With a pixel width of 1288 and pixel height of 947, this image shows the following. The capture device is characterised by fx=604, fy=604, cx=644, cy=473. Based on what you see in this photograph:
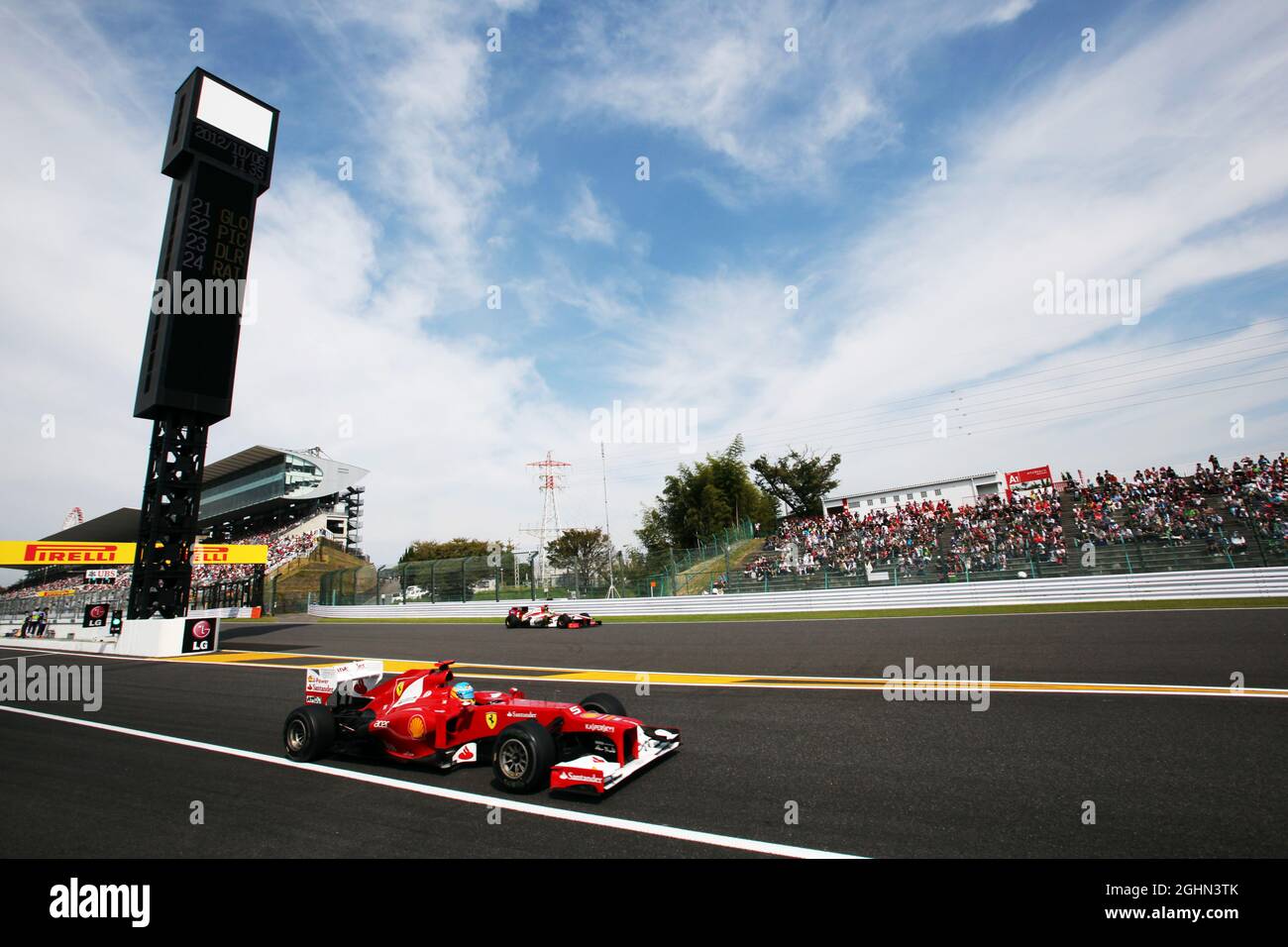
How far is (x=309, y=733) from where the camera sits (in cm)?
591

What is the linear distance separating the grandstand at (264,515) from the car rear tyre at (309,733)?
6106cm

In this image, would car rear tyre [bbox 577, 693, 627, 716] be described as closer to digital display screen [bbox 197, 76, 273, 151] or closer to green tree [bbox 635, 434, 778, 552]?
digital display screen [bbox 197, 76, 273, 151]

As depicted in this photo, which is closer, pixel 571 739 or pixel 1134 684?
pixel 571 739

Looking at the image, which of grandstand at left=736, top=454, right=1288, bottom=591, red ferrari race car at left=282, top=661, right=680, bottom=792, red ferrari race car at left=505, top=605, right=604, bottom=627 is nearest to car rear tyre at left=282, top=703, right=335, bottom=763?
red ferrari race car at left=282, top=661, right=680, bottom=792

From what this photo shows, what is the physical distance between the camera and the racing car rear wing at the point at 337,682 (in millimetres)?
6516

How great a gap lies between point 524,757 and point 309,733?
8.42 ft

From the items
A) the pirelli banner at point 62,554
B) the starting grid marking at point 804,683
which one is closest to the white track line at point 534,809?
the starting grid marking at point 804,683

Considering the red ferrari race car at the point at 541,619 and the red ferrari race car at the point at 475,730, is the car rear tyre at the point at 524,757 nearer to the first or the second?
the red ferrari race car at the point at 475,730

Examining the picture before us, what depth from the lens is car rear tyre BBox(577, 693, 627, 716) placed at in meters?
5.80

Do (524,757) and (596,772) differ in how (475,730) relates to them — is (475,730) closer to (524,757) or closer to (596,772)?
(524,757)
